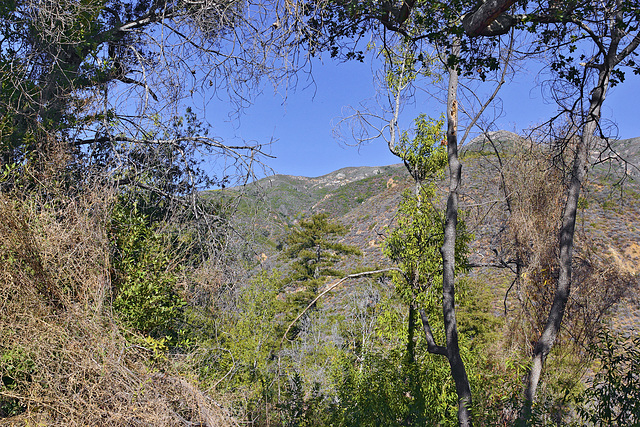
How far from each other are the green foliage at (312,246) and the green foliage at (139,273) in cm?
2084

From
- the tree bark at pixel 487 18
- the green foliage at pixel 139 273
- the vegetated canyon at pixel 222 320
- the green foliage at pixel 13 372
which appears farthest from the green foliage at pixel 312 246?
the tree bark at pixel 487 18

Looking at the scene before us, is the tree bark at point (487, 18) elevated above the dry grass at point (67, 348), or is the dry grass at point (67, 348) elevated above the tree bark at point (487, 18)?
the tree bark at point (487, 18)

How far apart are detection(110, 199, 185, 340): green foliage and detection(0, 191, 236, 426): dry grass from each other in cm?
113

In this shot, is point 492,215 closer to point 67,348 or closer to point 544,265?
point 544,265

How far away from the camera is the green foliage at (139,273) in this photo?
6.86 m

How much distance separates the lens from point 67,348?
4758 millimetres

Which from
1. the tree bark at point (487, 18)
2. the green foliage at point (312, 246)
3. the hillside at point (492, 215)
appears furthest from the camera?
the green foliage at point (312, 246)

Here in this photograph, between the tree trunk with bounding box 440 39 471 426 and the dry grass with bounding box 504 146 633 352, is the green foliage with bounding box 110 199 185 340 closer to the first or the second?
the tree trunk with bounding box 440 39 471 426

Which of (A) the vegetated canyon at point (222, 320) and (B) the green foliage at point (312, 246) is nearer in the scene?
(A) the vegetated canyon at point (222, 320)

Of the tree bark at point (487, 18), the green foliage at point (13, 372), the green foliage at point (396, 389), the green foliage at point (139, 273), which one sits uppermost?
the tree bark at point (487, 18)

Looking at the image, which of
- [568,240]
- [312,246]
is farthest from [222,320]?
[312,246]

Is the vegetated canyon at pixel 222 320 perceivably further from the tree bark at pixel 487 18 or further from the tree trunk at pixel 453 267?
the tree bark at pixel 487 18

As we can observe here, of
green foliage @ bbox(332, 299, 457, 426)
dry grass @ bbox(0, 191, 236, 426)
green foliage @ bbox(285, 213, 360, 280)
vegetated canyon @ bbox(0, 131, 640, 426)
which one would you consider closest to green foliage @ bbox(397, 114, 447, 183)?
vegetated canyon @ bbox(0, 131, 640, 426)

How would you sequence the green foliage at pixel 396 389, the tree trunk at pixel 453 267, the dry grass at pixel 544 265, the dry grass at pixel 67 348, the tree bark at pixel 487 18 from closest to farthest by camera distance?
the tree bark at pixel 487 18 → the tree trunk at pixel 453 267 → the dry grass at pixel 67 348 → the green foliage at pixel 396 389 → the dry grass at pixel 544 265
